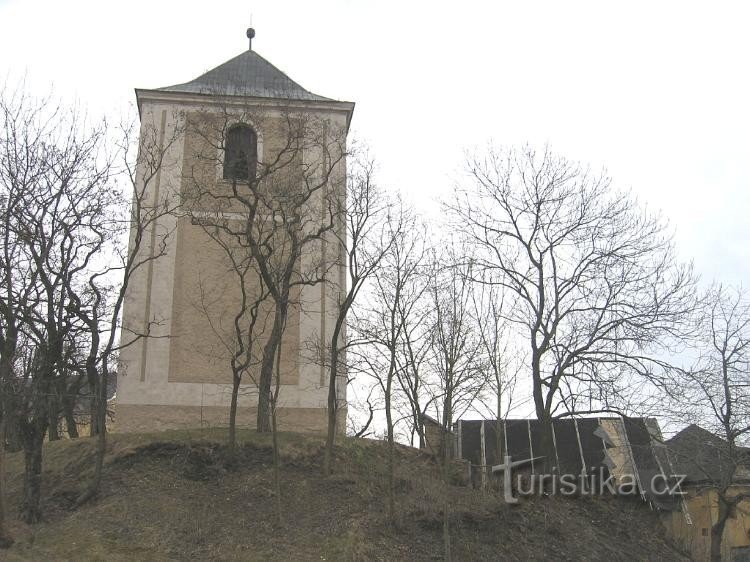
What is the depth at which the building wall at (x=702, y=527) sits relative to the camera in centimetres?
2169

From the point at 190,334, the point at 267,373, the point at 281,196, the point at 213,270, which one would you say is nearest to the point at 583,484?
the point at 267,373

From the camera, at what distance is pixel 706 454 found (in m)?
20.8

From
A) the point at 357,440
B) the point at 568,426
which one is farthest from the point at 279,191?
the point at 568,426

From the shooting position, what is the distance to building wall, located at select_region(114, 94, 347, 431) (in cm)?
2255

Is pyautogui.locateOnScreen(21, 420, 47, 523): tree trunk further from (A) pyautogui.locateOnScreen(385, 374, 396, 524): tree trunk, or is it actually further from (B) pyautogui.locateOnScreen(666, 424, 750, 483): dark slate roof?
(B) pyautogui.locateOnScreen(666, 424, 750, 483): dark slate roof

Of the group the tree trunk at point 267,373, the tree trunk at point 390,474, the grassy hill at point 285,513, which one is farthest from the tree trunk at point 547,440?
the tree trunk at point 267,373

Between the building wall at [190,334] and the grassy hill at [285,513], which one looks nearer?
the grassy hill at [285,513]

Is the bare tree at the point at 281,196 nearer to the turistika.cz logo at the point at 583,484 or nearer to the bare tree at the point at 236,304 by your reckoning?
the bare tree at the point at 236,304

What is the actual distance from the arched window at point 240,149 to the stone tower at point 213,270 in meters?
0.04

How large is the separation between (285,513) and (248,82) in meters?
15.9

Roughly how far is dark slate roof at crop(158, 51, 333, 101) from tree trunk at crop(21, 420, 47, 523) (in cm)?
1239

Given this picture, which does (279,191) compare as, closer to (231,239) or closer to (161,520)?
(231,239)

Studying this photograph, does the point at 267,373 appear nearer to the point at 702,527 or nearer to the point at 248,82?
the point at 248,82

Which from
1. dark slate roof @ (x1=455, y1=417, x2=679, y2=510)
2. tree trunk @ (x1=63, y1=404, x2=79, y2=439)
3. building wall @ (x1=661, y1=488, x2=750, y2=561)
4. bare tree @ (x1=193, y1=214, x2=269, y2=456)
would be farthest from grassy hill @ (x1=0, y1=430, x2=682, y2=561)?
bare tree @ (x1=193, y1=214, x2=269, y2=456)
